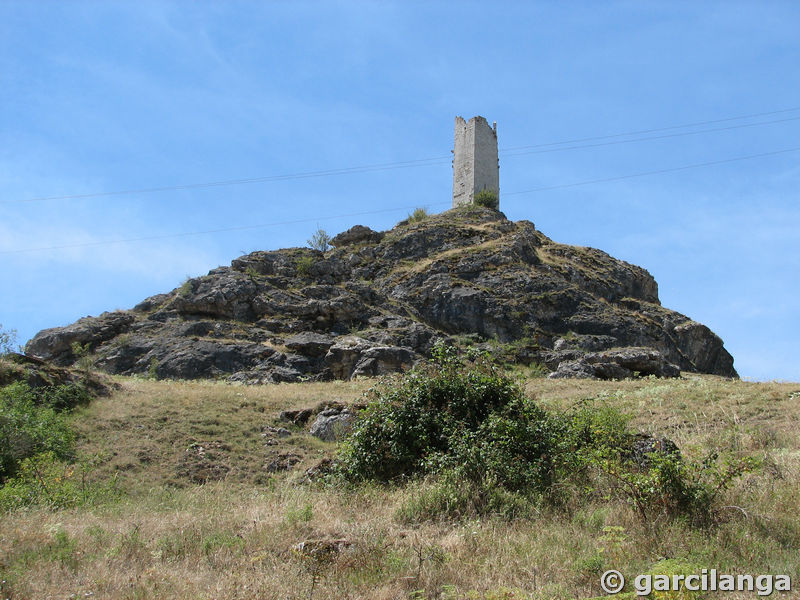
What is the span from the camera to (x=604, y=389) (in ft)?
80.6

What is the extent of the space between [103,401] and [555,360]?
21.9 metres

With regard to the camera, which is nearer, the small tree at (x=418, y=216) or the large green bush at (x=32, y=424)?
the large green bush at (x=32, y=424)

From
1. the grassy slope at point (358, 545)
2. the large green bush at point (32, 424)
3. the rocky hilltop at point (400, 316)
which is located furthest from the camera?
the rocky hilltop at point (400, 316)

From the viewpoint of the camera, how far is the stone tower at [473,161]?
193 feet

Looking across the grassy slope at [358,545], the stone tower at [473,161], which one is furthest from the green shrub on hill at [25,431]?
the stone tower at [473,161]

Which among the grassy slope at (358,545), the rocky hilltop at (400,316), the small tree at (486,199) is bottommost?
the grassy slope at (358,545)

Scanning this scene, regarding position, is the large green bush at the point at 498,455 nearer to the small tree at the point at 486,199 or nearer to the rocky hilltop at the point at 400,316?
the rocky hilltop at the point at 400,316

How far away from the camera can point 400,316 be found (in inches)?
1590

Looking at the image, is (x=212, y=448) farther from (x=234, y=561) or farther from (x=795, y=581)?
(x=795, y=581)

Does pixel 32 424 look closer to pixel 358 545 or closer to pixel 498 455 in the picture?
pixel 498 455

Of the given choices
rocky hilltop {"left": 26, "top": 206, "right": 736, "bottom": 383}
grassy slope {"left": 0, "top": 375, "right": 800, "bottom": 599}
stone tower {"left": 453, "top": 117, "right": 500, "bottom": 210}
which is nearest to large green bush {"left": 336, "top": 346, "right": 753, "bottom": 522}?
grassy slope {"left": 0, "top": 375, "right": 800, "bottom": 599}

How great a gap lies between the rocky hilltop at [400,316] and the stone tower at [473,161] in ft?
26.4

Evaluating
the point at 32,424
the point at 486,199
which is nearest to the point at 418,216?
the point at 486,199

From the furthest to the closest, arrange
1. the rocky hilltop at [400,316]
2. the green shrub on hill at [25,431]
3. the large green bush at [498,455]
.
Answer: the rocky hilltop at [400,316] < the green shrub on hill at [25,431] < the large green bush at [498,455]
